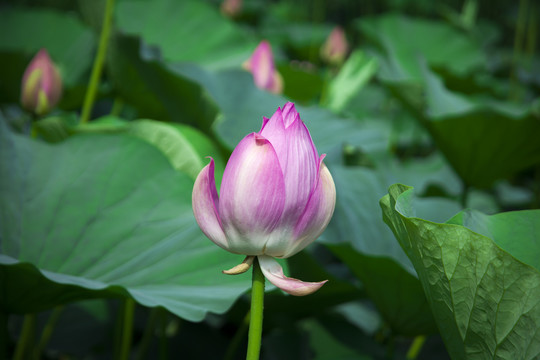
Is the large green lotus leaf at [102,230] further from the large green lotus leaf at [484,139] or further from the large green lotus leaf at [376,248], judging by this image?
the large green lotus leaf at [484,139]

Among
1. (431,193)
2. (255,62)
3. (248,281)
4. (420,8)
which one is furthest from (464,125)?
(420,8)

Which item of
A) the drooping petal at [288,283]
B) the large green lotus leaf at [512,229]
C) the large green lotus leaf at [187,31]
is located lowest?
the large green lotus leaf at [187,31]

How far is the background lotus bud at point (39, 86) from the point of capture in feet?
3.65

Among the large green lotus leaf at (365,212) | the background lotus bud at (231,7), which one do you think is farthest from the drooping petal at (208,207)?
the background lotus bud at (231,7)

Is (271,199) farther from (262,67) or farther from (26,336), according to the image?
(262,67)

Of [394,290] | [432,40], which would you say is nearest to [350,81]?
[394,290]

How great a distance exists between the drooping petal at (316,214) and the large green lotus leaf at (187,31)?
1.39 metres

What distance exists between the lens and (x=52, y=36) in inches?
77.2

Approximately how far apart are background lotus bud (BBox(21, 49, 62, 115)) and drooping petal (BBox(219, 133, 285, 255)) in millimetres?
802

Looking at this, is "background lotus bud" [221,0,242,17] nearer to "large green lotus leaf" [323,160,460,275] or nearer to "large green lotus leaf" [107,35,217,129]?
"large green lotus leaf" [107,35,217,129]

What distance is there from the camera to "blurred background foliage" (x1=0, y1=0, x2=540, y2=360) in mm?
543

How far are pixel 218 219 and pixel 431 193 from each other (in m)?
1.02

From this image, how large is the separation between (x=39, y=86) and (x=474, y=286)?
3.04ft

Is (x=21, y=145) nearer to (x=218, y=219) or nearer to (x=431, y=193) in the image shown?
(x=218, y=219)
